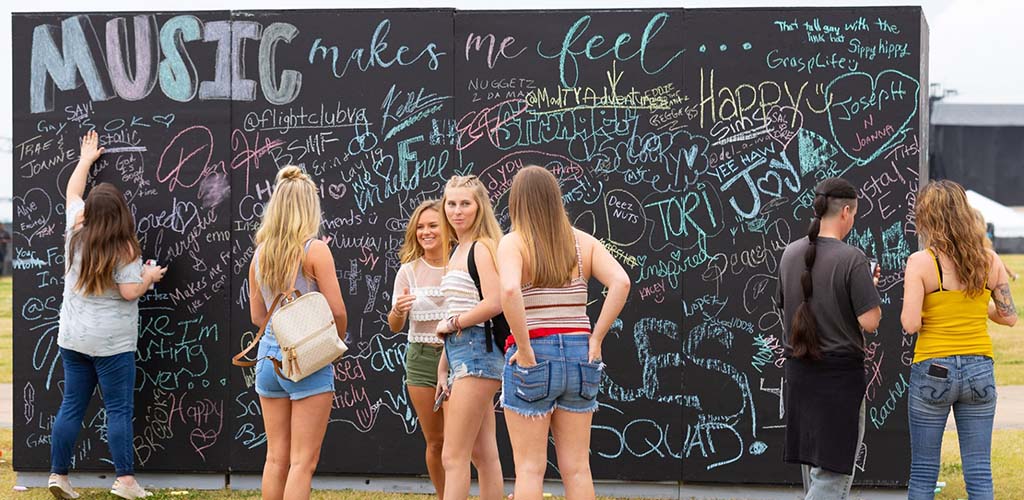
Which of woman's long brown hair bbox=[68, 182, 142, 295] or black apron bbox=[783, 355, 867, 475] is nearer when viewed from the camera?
black apron bbox=[783, 355, 867, 475]

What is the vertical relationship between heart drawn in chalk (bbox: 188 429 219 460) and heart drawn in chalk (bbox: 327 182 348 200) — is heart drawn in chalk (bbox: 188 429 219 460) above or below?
below

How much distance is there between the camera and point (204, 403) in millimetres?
7078

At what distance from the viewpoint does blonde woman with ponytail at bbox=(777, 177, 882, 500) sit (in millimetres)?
5117

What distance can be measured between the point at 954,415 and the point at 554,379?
203 cm

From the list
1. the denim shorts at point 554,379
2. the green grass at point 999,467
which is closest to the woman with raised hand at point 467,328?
the denim shorts at point 554,379

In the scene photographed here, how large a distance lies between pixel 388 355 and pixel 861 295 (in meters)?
3.04

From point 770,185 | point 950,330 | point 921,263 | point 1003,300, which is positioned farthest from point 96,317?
point 1003,300

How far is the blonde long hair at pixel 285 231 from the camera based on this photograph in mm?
5102

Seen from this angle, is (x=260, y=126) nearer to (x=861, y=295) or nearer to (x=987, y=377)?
(x=861, y=295)

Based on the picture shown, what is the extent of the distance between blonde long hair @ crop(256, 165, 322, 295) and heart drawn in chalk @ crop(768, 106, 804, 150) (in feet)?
9.79

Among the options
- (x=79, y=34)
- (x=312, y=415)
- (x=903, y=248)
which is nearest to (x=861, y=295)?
(x=903, y=248)

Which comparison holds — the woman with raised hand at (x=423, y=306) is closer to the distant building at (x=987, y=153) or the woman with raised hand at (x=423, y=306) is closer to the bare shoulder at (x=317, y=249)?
the bare shoulder at (x=317, y=249)

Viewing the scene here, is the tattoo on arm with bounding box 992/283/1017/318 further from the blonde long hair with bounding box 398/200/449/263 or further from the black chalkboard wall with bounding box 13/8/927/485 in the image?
the blonde long hair with bounding box 398/200/449/263

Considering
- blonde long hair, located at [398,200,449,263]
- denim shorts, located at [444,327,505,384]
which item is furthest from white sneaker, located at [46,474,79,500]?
denim shorts, located at [444,327,505,384]
